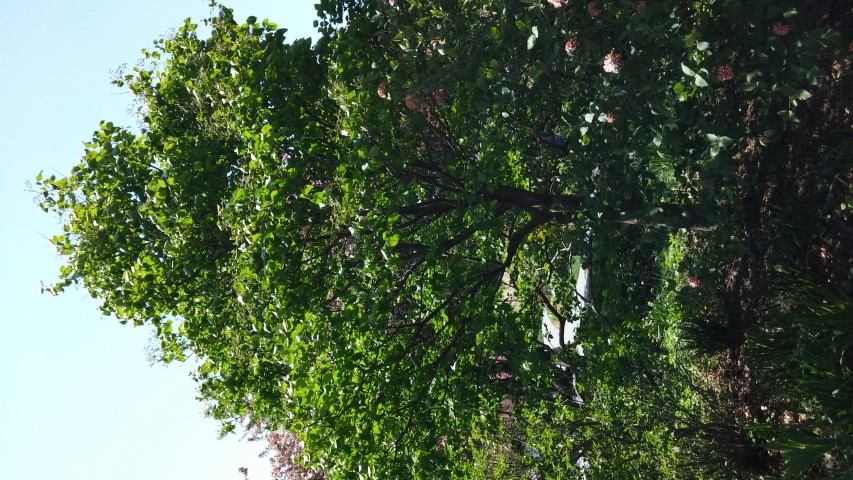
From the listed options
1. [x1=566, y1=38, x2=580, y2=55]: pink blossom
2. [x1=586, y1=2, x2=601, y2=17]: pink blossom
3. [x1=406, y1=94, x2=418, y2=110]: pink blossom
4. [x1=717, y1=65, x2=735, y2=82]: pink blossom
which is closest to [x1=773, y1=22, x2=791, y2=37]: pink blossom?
[x1=717, y1=65, x2=735, y2=82]: pink blossom

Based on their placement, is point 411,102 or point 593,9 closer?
point 593,9

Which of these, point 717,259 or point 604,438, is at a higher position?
point 717,259

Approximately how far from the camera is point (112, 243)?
12047 mm

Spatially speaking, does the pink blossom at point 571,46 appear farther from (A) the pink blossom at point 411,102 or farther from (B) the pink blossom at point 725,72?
(A) the pink blossom at point 411,102

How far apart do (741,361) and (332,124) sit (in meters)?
6.89

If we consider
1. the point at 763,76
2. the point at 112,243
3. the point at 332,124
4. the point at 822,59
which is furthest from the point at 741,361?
the point at 112,243

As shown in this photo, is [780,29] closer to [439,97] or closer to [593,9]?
[593,9]

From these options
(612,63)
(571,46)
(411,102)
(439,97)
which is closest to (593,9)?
A: (571,46)

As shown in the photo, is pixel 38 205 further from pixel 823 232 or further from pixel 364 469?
pixel 823 232

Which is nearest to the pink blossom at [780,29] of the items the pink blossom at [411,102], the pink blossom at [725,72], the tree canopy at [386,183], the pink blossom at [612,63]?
the tree canopy at [386,183]

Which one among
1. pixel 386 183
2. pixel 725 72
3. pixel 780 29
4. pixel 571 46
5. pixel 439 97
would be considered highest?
pixel 439 97

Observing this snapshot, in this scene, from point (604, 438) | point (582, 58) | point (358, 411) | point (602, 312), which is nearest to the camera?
point (582, 58)

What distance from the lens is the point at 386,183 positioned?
1081 cm

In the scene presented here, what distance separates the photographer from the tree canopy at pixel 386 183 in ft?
27.2
